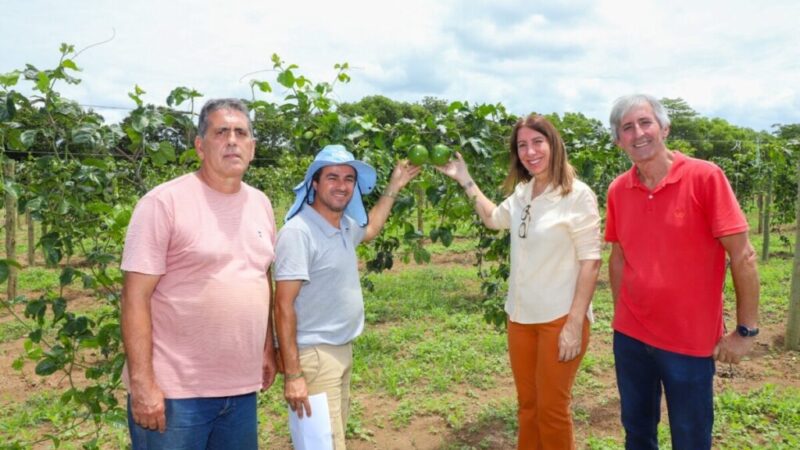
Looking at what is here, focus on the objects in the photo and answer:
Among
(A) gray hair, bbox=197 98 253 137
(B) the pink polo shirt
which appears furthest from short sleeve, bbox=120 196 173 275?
(A) gray hair, bbox=197 98 253 137

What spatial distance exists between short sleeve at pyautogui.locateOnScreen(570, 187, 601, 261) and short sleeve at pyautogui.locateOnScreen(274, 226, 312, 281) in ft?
3.61

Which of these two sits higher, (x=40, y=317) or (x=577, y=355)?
(x=40, y=317)

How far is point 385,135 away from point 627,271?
4.41ft

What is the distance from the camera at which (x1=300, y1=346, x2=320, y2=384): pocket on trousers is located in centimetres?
209

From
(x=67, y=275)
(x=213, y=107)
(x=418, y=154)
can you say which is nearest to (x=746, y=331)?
(x=418, y=154)

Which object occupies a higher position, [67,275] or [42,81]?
[42,81]

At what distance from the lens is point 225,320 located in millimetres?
1832

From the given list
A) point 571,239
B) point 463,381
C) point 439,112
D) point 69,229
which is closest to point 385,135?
point 439,112

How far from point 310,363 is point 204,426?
0.42m

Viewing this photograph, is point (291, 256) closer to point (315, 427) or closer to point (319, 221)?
point (319, 221)

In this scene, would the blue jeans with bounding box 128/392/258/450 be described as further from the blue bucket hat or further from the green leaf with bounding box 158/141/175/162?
the green leaf with bounding box 158/141/175/162

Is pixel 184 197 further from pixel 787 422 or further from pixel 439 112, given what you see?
pixel 787 422

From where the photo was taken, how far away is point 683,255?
84.1 inches

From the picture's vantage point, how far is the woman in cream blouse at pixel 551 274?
2.33 meters
